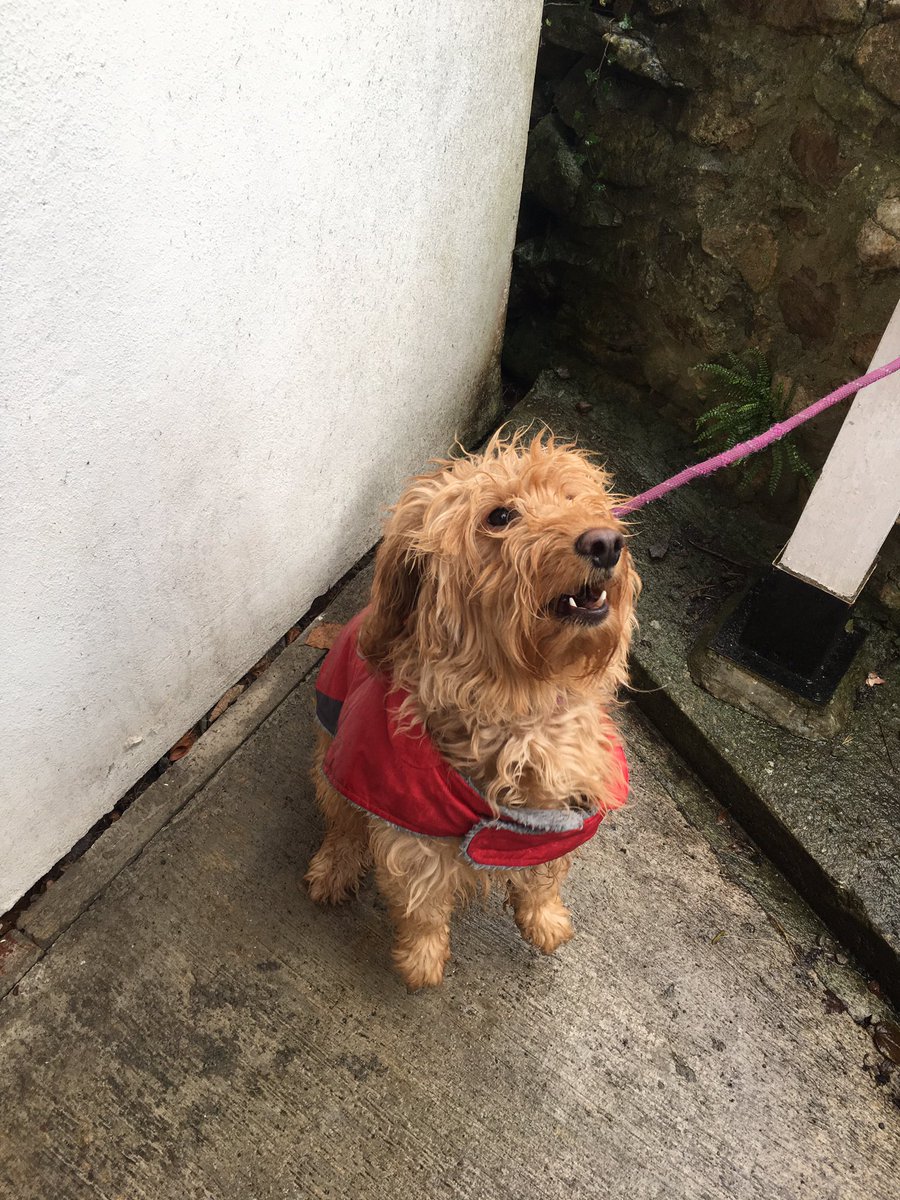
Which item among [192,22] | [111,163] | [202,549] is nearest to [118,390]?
[111,163]

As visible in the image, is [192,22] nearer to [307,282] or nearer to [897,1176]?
[307,282]

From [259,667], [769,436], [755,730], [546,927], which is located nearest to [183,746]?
[259,667]

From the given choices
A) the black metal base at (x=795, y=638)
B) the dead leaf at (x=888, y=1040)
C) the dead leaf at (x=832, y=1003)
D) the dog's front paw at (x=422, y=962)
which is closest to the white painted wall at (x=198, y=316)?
the dog's front paw at (x=422, y=962)

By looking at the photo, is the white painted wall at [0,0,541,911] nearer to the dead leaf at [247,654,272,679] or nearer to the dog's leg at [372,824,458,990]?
the dead leaf at [247,654,272,679]

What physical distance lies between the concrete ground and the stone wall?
1845 millimetres

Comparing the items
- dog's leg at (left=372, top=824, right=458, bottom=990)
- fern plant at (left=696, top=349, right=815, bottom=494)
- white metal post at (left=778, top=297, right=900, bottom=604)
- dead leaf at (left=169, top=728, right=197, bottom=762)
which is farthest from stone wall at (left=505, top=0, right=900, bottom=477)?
dead leaf at (left=169, top=728, right=197, bottom=762)

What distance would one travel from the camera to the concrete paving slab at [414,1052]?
2.05m

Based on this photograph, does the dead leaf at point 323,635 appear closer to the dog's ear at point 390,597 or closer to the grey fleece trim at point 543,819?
the dog's ear at point 390,597

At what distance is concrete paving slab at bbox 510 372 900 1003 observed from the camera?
249cm

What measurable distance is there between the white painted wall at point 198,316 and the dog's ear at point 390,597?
27.4 inches

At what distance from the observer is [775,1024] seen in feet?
7.70

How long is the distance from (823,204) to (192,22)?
211 centimetres

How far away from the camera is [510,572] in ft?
5.61

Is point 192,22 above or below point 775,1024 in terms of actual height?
above
